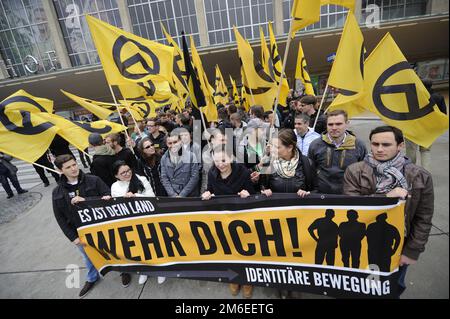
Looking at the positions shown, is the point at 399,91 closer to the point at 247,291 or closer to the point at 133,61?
the point at 247,291

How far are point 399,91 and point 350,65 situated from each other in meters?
0.73

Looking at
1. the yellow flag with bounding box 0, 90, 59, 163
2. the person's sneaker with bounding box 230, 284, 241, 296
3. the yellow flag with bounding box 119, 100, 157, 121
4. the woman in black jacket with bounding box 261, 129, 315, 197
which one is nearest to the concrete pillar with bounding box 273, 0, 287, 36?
the yellow flag with bounding box 119, 100, 157, 121

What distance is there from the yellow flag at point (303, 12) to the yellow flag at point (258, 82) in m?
1.65

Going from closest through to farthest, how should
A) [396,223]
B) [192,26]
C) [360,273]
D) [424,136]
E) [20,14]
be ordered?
[396,223]
[360,273]
[424,136]
[192,26]
[20,14]

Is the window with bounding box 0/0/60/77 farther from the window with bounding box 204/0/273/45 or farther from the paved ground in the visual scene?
the paved ground

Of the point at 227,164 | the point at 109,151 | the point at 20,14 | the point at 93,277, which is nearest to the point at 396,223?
the point at 227,164

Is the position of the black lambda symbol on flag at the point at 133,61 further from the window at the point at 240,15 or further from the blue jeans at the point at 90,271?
the window at the point at 240,15

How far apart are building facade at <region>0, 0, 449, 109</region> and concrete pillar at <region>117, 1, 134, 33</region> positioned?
8cm

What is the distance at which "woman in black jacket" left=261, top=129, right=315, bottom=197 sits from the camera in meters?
2.45

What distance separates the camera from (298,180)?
248cm

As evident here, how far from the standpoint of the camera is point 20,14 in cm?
2395

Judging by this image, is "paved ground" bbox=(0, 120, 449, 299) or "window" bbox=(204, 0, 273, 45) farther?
"window" bbox=(204, 0, 273, 45)
